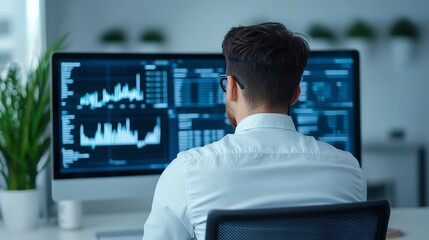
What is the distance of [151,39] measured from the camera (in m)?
3.81

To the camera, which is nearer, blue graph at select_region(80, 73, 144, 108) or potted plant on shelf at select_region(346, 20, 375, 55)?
blue graph at select_region(80, 73, 144, 108)

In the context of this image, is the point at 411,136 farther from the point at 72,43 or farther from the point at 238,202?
the point at 238,202

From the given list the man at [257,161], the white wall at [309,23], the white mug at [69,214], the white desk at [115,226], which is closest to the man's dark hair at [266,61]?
the man at [257,161]

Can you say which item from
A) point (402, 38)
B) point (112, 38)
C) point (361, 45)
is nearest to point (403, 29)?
point (402, 38)

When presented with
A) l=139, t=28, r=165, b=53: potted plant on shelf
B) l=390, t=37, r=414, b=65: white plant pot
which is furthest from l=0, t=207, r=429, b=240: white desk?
l=390, t=37, r=414, b=65: white plant pot

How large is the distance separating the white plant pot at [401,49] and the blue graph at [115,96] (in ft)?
8.42

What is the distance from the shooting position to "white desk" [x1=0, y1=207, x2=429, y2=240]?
6.46 feet

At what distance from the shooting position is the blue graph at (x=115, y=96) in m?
1.96

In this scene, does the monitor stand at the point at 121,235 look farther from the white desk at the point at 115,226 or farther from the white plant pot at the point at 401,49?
the white plant pot at the point at 401,49

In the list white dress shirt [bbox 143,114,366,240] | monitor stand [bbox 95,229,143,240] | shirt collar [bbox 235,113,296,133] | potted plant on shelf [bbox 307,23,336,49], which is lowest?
monitor stand [bbox 95,229,143,240]

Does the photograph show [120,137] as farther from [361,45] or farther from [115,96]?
[361,45]

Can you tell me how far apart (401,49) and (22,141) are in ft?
8.91

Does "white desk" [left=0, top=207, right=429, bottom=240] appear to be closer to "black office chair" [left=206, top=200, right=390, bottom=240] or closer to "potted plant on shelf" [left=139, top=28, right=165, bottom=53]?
"black office chair" [left=206, top=200, right=390, bottom=240]

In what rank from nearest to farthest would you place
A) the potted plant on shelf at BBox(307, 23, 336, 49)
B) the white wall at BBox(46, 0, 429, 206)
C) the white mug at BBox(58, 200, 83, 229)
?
the white mug at BBox(58, 200, 83, 229)
the white wall at BBox(46, 0, 429, 206)
the potted plant on shelf at BBox(307, 23, 336, 49)
